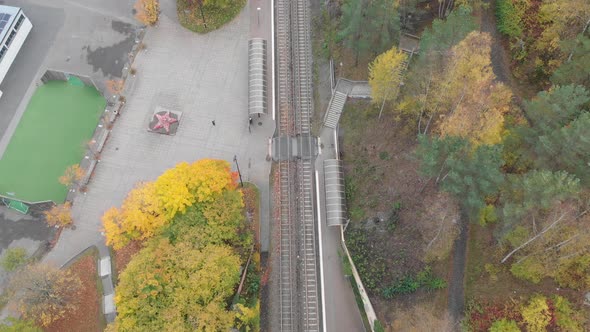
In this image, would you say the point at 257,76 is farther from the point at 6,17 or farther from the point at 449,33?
the point at 6,17

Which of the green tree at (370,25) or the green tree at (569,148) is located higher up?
the green tree at (370,25)

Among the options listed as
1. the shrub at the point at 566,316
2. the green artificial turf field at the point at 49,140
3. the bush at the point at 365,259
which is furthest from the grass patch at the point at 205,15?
the shrub at the point at 566,316

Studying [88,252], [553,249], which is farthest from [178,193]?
[553,249]

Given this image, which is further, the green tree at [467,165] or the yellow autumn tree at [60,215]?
the yellow autumn tree at [60,215]

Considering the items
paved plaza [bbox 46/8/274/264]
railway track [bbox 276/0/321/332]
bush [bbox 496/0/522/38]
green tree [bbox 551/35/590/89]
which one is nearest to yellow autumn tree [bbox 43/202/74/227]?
paved plaza [bbox 46/8/274/264]

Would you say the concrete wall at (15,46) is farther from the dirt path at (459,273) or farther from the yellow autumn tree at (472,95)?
the dirt path at (459,273)

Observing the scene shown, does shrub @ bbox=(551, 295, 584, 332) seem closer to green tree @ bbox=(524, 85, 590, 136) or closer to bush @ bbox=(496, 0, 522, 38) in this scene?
green tree @ bbox=(524, 85, 590, 136)
